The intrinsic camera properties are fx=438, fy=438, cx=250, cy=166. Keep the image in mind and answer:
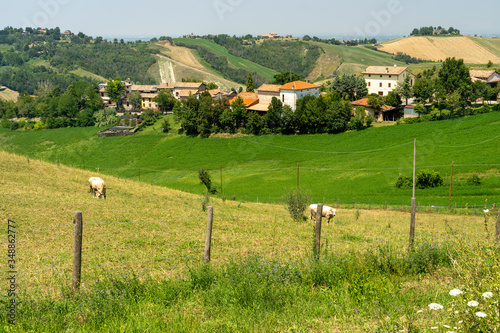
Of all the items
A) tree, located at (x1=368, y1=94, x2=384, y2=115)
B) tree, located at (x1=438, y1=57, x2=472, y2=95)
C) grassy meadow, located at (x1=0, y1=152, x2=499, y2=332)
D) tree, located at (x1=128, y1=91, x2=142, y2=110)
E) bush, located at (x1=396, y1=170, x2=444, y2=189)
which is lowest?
bush, located at (x1=396, y1=170, x2=444, y2=189)

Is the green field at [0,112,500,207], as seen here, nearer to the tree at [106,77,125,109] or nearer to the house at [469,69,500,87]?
the house at [469,69,500,87]

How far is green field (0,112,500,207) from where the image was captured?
157ft

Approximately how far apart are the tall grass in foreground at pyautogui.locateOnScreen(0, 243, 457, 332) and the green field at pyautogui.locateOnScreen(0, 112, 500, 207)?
1132 inches

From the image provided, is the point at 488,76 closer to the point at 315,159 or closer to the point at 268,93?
the point at 268,93

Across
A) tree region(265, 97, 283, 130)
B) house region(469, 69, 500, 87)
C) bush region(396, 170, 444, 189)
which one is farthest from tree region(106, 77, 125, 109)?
bush region(396, 170, 444, 189)

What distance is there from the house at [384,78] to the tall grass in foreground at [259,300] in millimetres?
91358

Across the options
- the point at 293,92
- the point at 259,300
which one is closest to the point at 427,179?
the point at 259,300

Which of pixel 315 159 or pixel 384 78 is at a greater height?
pixel 384 78

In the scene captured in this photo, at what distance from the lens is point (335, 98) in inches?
3310

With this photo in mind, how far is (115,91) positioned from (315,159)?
8788cm

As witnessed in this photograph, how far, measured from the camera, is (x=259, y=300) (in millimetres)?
8523

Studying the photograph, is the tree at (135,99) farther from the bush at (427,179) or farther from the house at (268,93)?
the bush at (427,179)

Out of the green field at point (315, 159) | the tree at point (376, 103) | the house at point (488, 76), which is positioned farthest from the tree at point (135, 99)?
the house at point (488, 76)

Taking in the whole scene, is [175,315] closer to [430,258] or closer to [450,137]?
[430,258]
